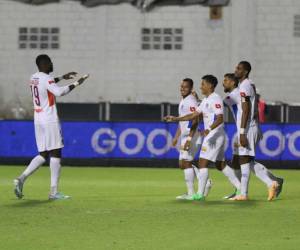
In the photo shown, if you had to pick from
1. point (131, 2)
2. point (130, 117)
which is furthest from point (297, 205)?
point (131, 2)

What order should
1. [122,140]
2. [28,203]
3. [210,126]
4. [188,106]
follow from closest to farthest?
[28,203], [210,126], [188,106], [122,140]

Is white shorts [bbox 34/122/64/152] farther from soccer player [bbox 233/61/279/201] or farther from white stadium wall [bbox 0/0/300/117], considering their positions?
white stadium wall [bbox 0/0/300/117]

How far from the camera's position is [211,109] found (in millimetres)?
14266

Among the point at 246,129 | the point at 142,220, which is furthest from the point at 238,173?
the point at 142,220

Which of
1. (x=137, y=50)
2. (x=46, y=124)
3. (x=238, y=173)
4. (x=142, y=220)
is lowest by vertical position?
(x=142, y=220)

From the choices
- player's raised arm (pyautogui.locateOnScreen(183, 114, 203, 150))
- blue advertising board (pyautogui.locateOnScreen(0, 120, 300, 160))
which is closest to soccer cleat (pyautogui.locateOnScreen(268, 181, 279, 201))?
player's raised arm (pyautogui.locateOnScreen(183, 114, 203, 150))

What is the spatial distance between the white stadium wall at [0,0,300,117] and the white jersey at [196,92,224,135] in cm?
1905

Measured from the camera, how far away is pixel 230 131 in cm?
2495

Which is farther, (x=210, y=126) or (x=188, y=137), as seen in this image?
(x=188, y=137)

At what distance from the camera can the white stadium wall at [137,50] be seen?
33.3m

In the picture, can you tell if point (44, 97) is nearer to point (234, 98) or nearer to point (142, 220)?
point (234, 98)

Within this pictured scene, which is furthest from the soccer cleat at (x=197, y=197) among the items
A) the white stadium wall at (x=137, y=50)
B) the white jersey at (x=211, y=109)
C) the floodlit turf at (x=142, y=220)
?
the white stadium wall at (x=137, y=50)

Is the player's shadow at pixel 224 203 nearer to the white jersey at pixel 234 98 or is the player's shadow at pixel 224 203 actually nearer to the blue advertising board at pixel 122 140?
the white jersey at pixel 234 98

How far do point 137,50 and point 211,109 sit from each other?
64.6 ft
